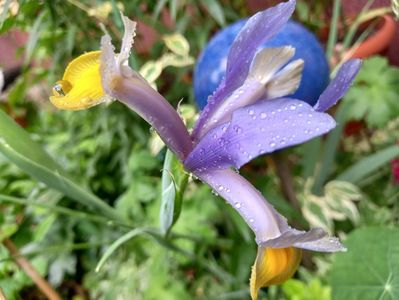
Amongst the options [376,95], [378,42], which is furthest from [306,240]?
[378,42]

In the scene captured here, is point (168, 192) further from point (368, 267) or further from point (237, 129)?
point (368, 267)

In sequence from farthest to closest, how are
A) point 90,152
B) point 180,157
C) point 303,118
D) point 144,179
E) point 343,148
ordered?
point 343,148
point 90,152
point 144,179
point 180,157
point 303,118

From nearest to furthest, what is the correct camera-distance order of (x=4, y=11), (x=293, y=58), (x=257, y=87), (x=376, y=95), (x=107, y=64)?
1. (x=107, y=64)
2. (x=257, y=87)
3. (x=4, y=11)
4. (x=293, y=58)
5. (x=376, y=95)

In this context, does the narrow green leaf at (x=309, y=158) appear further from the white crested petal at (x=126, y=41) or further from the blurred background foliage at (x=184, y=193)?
the white crested petal at (x=126, y=41)

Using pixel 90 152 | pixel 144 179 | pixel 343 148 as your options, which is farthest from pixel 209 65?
pixel 343 148

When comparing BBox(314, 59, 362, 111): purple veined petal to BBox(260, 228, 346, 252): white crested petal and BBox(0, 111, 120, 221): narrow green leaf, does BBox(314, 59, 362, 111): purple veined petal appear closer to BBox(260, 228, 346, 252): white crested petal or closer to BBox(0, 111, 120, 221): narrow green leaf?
BBox(260, 228, 346, 252): white crested petal

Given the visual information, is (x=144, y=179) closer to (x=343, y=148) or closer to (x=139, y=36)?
(x=139, y=36)
